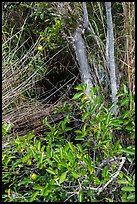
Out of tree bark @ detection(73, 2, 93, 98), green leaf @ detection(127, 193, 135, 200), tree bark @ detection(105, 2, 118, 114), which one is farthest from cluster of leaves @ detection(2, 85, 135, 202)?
tree bark @ detection(73, 2, 93, 98)

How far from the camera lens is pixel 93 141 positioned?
142 cm

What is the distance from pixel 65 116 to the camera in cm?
166

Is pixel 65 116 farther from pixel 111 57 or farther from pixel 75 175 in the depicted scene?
pixel 75 175

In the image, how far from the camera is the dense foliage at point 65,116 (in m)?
1.27

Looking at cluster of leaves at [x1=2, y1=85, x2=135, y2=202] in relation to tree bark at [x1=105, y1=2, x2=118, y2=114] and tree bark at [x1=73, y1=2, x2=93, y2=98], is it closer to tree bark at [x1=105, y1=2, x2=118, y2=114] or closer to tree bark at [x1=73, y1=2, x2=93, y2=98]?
tree bark at [x1=105, y1=2, x2=118, y2=114]

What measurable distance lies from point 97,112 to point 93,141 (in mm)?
151

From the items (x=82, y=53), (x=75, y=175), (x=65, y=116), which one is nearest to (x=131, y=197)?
(x=75, y=175)

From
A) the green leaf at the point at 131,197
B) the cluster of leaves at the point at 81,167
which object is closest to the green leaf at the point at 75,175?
the cluster of leaves at the point at 81,167

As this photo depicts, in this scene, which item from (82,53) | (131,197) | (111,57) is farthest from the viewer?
(82,53)

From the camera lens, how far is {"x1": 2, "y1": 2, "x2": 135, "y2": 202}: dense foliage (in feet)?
4.18

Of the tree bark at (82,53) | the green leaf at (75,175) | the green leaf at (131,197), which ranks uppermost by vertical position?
the tree bark at (82,53)

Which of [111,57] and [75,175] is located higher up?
[111,57]

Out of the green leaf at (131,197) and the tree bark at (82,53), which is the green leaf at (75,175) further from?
the tree bark at (82,53)

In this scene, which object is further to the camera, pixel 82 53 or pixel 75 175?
pixel 82 53
